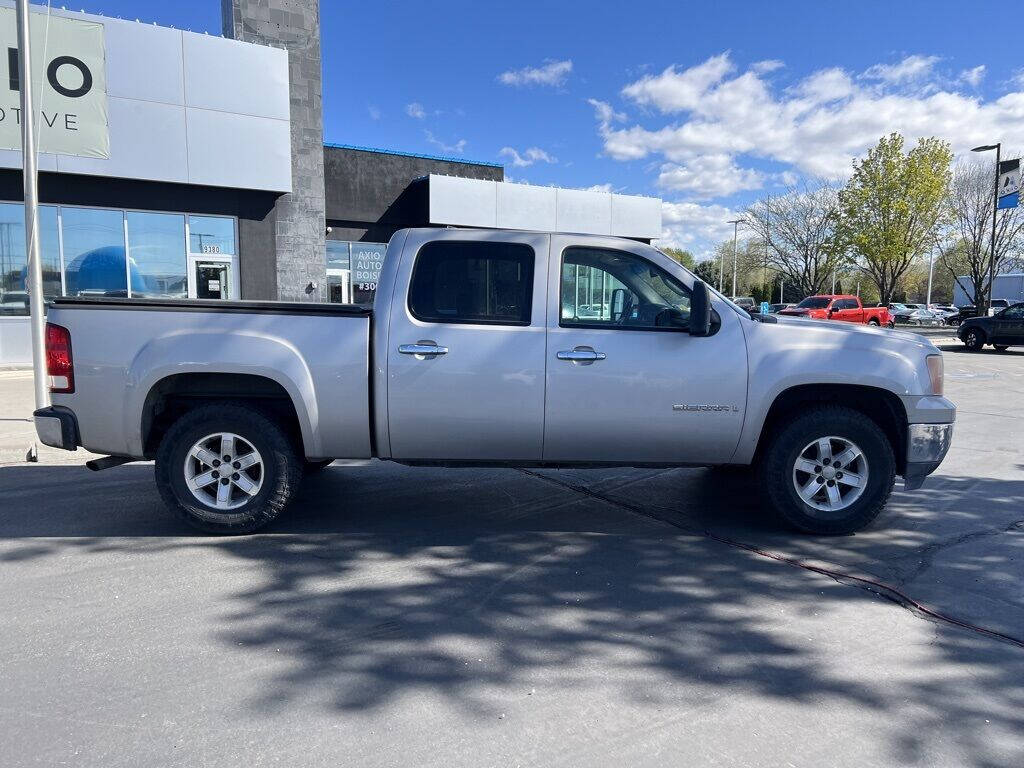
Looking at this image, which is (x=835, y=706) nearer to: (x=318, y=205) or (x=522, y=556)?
(x=522, y=556)

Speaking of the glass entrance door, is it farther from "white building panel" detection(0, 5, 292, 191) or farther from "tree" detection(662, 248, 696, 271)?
"tree" detection(662, 248, 696, 271)

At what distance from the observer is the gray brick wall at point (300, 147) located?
57.9 ft

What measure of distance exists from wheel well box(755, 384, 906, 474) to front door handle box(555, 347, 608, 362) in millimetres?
1279

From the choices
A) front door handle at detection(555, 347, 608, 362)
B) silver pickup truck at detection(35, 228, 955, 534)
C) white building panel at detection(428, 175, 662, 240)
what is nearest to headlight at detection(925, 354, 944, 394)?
silver pickup truck at detection(35, 228, 955, 534)

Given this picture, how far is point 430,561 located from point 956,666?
277cm

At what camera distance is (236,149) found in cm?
1622

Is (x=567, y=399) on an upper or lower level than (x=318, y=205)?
lower

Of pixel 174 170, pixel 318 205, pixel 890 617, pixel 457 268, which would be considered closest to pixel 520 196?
pixel 318 205

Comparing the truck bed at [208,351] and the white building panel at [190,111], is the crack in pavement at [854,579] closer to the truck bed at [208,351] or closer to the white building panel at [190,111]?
the truck bed at [208,351]

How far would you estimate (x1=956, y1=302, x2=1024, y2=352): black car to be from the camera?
22.0 metres

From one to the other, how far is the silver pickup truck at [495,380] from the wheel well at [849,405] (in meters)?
0.02

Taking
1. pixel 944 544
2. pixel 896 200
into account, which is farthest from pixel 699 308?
pixel 896 200

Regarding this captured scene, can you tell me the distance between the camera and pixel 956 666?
128 inches

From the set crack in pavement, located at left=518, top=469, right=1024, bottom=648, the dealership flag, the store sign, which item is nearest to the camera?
A: crack in pavement, located at left=518, top=469, right=1024, bottom=648
